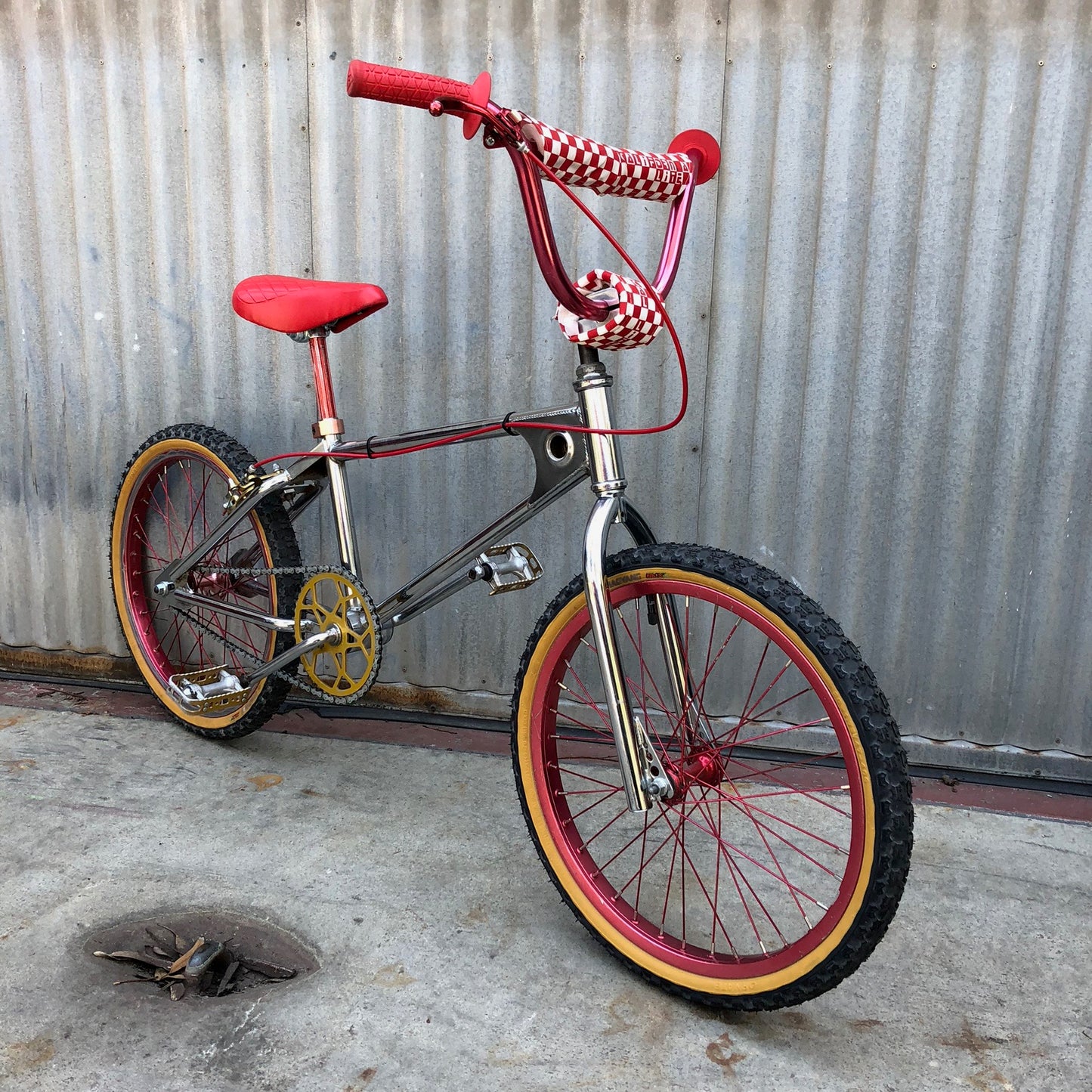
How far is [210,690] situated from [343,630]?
0.60 meters

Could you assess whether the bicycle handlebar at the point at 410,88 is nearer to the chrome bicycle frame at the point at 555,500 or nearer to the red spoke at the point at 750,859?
the chrome bicycle frame at the point at 555,500

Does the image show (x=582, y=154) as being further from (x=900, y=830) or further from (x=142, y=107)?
(x=142, y=107)

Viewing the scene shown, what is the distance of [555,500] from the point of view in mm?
1981

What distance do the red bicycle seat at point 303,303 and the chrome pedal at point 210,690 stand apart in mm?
1025

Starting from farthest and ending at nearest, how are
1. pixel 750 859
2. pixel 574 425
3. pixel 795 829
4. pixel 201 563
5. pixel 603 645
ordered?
pixel 201 563, pixel 795 829, pixel 750 859, pixel 574 425, pixel 603 645

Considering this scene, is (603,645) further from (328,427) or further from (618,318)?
(328,427)

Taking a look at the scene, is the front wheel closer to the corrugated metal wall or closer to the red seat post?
the corrugated metal wall

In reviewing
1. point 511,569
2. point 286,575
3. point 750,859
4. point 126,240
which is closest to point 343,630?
point 286,575

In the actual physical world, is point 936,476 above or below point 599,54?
below

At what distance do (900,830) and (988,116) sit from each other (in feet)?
6.19

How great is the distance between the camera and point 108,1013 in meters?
1.70

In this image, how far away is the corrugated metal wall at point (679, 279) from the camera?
2441mm

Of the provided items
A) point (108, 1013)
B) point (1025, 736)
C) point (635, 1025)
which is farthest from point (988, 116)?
point (108, 1013)

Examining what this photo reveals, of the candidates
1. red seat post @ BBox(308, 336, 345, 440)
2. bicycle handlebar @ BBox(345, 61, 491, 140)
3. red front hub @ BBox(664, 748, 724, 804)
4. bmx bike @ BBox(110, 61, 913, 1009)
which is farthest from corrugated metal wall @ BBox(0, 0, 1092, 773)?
bicycle handlebar @ BBox(345, 61, 491, 140)
